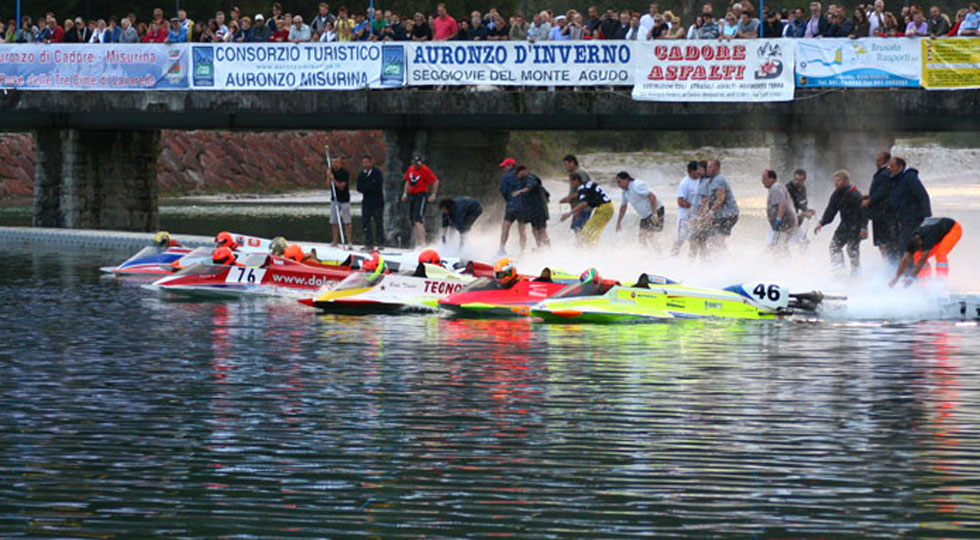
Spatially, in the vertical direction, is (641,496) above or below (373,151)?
below

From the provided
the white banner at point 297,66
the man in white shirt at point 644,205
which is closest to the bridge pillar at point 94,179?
the white banner at point 297,66

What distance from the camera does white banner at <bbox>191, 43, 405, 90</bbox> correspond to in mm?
33125

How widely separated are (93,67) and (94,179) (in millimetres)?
4337

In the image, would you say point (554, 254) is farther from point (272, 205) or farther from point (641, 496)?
point (272, 205)

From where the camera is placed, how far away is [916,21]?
28969 millimetres

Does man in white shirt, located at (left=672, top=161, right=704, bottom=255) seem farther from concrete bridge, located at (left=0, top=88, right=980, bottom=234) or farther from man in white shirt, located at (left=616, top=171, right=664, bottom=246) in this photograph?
concrete bridge, located at (left=0, top=88, right=980, bottom=234)

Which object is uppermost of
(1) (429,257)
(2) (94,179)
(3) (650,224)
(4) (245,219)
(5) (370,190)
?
(2) (94,179)

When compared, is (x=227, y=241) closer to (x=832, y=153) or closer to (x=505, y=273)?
(x=505, y=273)

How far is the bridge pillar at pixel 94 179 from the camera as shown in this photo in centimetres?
3919

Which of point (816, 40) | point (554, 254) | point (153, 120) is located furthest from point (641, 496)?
point (153, 120)

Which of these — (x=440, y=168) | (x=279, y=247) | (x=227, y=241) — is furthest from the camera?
(x=440, y=168)

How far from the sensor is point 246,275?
82.4 feet

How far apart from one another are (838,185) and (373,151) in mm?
57892

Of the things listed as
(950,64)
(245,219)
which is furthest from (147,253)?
(245,219)
